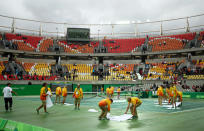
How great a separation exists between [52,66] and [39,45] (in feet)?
26.5

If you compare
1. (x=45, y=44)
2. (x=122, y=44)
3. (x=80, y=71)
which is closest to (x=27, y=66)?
(x=45, y=44)

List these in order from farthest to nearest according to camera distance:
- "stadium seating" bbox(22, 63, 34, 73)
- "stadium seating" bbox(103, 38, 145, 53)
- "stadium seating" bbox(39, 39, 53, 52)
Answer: "stadium seating" bbox(103, 38, 145, 53)
"stadium seating" bbox(39, 39, 53, 52)
"stadium seating" bbox(22, 63, 34, 73)

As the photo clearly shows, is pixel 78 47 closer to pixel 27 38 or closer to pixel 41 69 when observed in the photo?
pixel 41 69

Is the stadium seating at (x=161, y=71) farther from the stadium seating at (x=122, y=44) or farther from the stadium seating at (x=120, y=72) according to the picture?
the stadium seating at (x=122, y=44)

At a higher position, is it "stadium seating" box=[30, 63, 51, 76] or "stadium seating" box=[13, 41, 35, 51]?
"stadium seating" box=[13, 41, 35, 51]

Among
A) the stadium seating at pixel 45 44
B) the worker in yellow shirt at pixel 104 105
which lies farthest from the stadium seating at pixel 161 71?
the worker in yellow shirt at pixel 104 105

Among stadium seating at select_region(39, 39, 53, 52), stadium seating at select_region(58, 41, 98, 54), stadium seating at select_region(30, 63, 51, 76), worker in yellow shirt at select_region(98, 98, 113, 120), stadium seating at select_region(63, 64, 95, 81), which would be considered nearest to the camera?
worker in yellow shirt at select_region(98, 98, 113, 120)

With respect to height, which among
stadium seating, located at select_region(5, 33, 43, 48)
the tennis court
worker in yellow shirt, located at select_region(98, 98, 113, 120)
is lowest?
the tennis court

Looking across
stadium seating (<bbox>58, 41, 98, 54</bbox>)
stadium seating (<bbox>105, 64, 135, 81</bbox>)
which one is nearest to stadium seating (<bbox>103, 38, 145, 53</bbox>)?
stadium seating (<bbox>58, 41, 98, 54</bbox>)

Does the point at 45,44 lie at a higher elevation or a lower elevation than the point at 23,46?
higher

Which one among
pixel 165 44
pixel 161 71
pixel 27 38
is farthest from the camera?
pixel 27 38

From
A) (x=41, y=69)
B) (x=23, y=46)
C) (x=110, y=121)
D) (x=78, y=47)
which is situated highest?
(x=78, y=47)

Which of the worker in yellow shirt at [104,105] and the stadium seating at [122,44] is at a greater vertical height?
the stadium seating at [122,44]

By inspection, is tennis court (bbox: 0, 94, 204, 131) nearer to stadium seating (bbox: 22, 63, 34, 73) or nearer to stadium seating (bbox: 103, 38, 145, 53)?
stadium seating (bbox: 22, 63, 34, 73)
